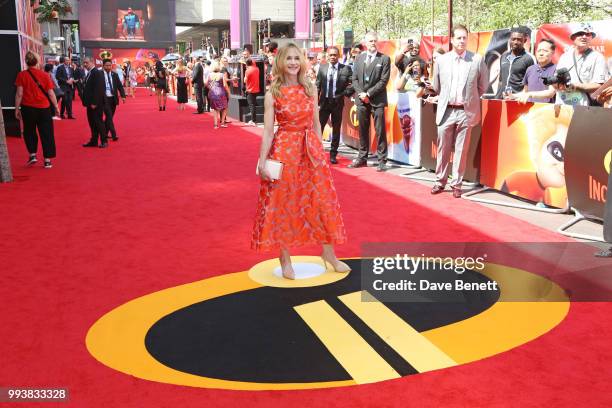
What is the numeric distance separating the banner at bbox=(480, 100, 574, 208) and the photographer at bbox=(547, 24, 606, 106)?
1.19 ft

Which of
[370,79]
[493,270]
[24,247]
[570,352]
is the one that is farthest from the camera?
[370,79]

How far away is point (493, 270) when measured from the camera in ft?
16.0

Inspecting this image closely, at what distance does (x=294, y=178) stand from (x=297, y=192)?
11 centimetres

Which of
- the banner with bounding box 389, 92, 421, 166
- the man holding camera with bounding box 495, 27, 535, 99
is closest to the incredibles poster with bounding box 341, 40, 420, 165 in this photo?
the banner with bounding box 389, 92, 421, 166

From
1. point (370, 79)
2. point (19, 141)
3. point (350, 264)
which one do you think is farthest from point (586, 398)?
point (19, 141)

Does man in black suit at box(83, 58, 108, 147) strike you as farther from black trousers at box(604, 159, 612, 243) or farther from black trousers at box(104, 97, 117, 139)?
black trousers at box(604, 159, 612, 243)

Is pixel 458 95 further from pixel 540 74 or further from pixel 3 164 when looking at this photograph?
pixel 3 164

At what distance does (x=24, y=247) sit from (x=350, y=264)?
Answer: 3.02 metres

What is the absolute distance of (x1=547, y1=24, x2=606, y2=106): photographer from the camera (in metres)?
7.04

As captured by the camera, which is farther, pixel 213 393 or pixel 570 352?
pixel 570 352

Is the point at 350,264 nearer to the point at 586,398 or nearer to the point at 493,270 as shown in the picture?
the point at 493,270

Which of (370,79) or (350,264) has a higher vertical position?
(370,79)

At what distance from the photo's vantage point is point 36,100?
9.95m

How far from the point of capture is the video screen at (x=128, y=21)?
5522 cm
